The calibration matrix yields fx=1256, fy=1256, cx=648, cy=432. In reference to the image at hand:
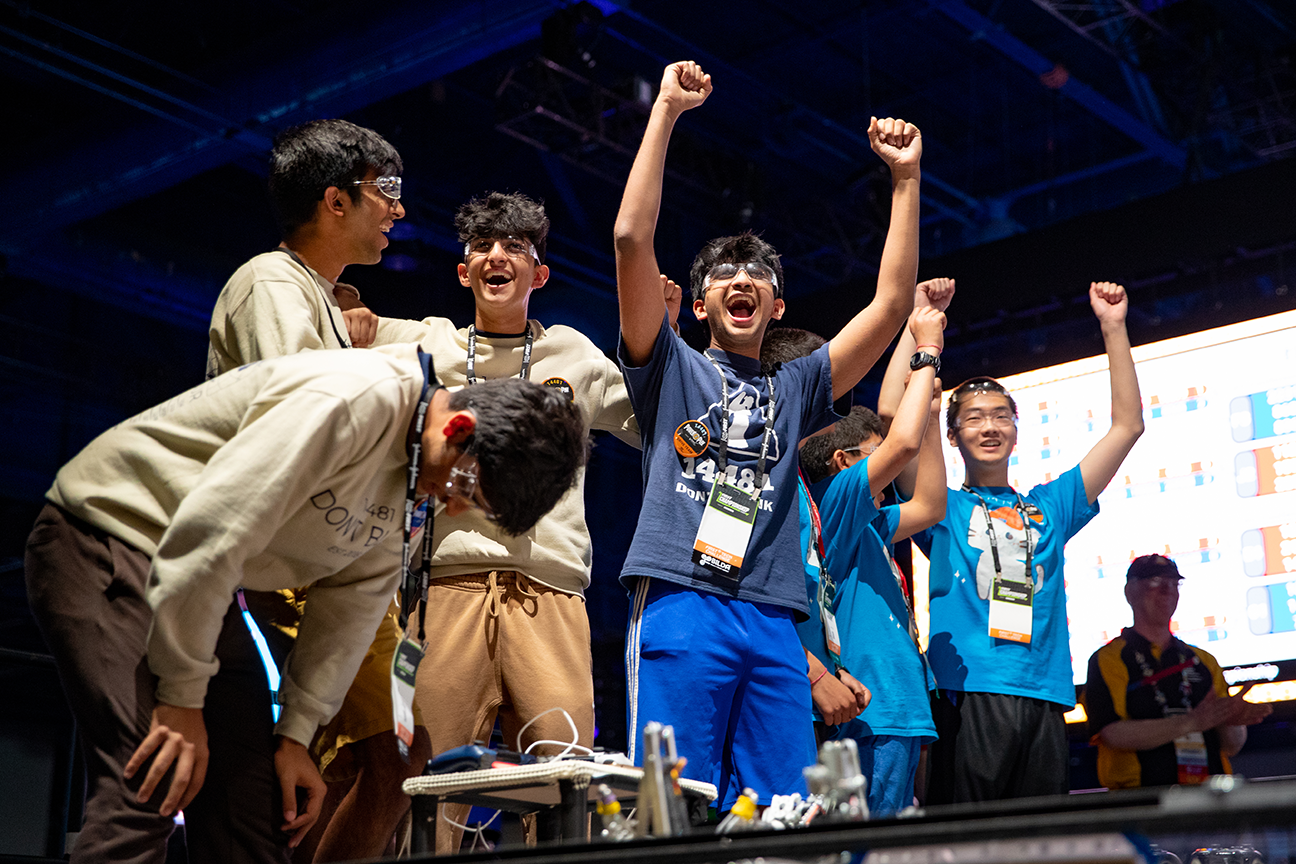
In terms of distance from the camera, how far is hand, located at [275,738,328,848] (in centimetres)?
184

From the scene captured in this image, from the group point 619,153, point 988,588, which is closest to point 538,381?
point 988,588

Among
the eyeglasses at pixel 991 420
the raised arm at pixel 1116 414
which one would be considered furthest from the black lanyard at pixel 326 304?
the raised arm at pixel 1116 414

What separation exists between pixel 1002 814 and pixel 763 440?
1.38 metres

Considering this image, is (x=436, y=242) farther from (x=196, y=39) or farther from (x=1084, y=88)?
(x=1084, y=88)

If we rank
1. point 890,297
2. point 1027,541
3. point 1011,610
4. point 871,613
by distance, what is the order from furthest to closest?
point 1027,541, point 1011,610, point 871,613, point 890,297

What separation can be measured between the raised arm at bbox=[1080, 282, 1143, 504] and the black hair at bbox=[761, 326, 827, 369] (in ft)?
3.22

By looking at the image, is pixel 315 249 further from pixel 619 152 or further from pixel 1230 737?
pixel 619 152

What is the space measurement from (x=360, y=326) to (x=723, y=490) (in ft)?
2.78

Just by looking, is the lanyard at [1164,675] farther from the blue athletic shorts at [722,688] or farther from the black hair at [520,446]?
the black hair at [520,446]

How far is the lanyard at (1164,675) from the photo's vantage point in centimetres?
387

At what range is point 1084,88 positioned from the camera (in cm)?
748

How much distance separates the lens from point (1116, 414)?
3.67 meters

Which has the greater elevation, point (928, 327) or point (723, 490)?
point (928, 327)

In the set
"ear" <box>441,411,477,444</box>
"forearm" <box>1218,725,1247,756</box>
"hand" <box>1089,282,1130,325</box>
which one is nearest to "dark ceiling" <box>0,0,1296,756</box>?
"hand" <box>1089,282,1130,325</box>
